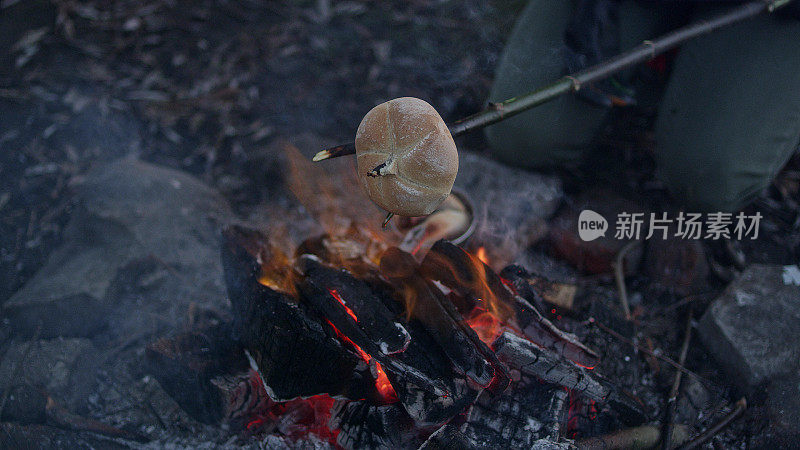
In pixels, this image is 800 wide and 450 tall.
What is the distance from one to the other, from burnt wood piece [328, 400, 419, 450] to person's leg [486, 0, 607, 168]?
228 cm

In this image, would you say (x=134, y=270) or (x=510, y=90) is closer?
(x=134, y=270)

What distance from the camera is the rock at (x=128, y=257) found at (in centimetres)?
273

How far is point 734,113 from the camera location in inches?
126

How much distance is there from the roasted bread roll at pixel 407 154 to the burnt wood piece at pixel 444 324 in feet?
1.89

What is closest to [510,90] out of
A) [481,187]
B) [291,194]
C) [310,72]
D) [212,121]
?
[481,187]

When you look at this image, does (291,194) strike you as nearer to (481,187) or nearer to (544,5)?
(481,187)

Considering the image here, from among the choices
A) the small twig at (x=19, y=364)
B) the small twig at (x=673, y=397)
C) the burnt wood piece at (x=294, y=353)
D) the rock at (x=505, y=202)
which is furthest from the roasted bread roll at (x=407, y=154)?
the small twig at (x=19, y=364)

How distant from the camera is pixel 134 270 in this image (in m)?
2.98

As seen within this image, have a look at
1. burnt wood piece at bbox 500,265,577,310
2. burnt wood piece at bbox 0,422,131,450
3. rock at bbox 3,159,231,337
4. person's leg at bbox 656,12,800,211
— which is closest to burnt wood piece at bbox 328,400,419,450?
burnt wood piece at bbox 500,265,577,310

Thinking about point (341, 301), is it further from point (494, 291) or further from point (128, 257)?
point (128, 257)

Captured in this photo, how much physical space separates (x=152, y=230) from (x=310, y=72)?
7.50ft

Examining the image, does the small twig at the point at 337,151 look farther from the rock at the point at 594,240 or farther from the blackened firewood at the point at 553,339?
the rock at the point at 594,240

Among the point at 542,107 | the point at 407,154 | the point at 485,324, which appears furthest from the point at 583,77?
the point at 542,107

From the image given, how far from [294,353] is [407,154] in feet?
3.24
